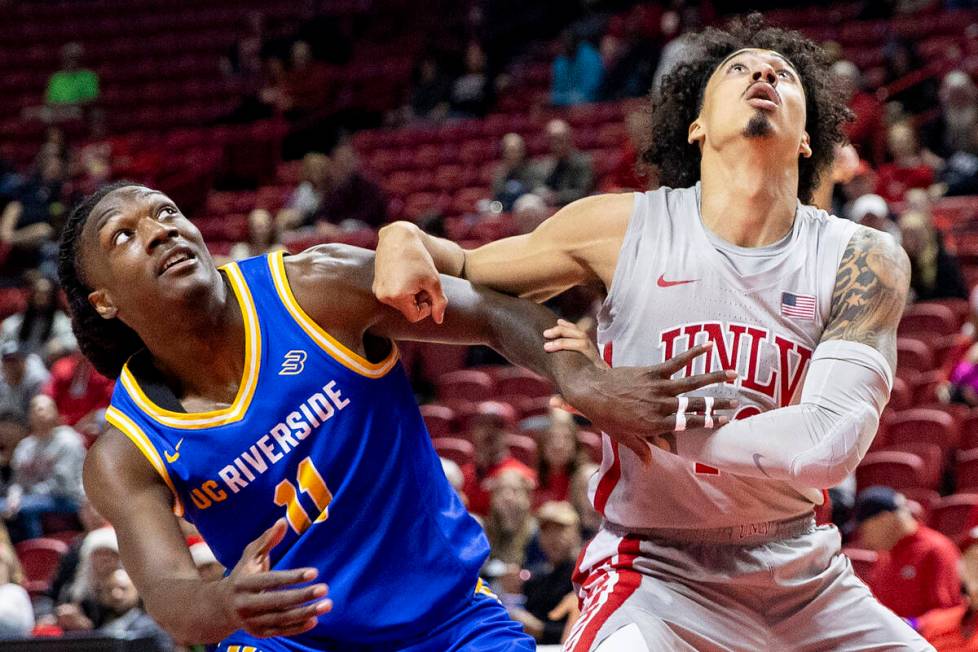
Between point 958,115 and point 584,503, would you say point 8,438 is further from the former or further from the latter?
point 958,115

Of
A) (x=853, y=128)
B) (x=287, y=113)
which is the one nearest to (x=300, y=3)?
(x=287, y=113)

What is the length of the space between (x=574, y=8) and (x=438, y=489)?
11976 mm

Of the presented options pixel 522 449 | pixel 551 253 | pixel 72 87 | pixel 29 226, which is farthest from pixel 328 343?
pixel 72 87

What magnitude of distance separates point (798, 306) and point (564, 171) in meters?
7.93

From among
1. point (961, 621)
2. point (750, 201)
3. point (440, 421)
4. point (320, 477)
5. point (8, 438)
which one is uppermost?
point (750, 201)

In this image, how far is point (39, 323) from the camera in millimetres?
10430

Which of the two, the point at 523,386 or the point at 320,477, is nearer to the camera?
the point at 320,477

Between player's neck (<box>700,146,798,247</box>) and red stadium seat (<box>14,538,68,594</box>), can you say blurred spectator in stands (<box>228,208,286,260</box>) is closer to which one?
red stadium seat (<box>14,538,68,594</box>)

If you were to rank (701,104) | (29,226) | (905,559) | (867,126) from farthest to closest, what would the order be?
(29,226) → (867,126) → (905,559) → (701,104)

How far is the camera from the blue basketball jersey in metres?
2.84

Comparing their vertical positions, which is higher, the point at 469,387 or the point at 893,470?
the point at 893,470

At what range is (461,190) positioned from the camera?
1194 centimetres

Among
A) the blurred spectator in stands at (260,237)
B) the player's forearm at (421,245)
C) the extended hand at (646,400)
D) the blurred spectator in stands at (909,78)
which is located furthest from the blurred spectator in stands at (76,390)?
the extended hand at (646,400)

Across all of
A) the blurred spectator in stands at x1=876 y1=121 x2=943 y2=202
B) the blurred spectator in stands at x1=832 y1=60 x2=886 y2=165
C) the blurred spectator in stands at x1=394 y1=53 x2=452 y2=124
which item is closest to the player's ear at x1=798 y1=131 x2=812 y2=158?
the blurred spectator in stands at x1=876 y1=121 x2=943 y2=202
